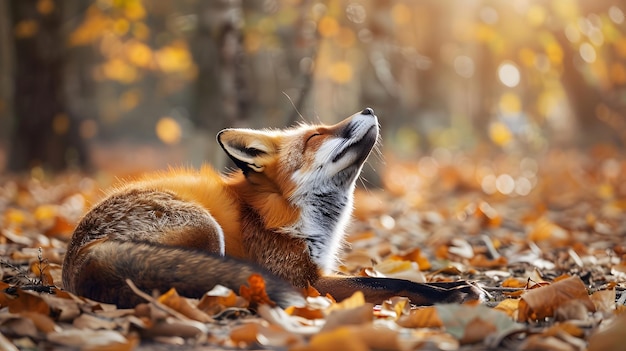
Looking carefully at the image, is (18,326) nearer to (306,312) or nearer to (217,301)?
(217,301)

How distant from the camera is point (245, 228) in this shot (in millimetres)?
3830

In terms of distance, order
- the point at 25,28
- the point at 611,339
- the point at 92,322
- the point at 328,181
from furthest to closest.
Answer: the point at 25,28
the point at 328,181
the point at 92,322
the point at 611,339

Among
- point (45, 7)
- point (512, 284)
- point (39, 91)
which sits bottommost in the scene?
point (512, 284)

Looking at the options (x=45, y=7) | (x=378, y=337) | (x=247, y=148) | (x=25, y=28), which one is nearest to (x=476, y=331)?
(x=378, y=337)

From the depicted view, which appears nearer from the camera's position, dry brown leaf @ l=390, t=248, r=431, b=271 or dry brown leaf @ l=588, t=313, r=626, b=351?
dry brown leaf @ l=588, t=313, r=626, b=351

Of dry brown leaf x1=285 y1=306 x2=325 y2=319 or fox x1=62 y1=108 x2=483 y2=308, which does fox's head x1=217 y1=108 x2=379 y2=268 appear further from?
dry brown leaf x1=285 y1=306 x2=325 y2=319

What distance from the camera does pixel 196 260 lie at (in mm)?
3029

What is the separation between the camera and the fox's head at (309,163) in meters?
3.96

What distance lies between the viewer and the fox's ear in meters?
3.93

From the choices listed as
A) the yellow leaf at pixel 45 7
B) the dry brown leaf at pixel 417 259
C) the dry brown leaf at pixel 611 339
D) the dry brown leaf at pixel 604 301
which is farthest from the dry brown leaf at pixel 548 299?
the yellow leaf at pixel 45 7

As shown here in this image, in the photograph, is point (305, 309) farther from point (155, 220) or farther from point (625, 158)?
point (625, 158)

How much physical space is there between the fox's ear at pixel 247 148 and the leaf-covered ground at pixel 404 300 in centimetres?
90

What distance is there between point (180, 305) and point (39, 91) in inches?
Result: 433

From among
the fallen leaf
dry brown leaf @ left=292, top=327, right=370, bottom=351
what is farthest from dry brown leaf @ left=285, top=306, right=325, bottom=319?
dry brown leaf @ left=292, top=327, right=370, bottom=351
